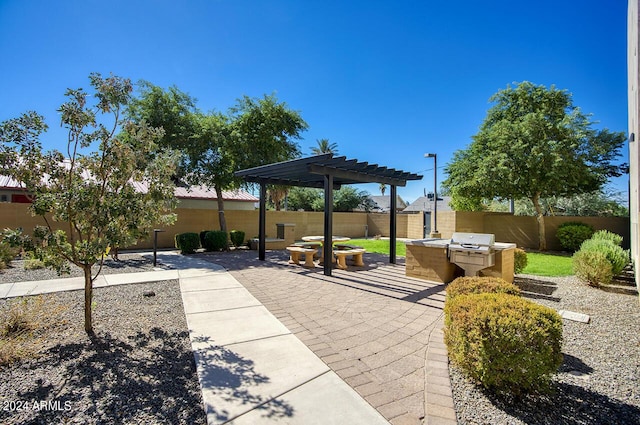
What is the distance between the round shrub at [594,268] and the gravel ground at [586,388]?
2161mm

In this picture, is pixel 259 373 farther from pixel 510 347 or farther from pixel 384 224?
pixel 384 224

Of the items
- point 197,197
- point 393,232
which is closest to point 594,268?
point 393,232

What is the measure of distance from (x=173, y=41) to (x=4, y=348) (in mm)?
8287

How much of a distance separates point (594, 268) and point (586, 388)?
5362 millimetres

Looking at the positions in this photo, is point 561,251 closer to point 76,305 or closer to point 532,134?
point 532,134

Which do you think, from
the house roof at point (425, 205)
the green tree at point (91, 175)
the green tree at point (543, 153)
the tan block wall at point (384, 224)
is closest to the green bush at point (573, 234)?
the green tree at point (543, 153)

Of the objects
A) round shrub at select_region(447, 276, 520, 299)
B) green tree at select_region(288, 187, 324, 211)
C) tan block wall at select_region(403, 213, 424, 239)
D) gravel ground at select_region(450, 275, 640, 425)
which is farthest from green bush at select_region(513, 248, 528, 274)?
green tree at select_region(288, 187, 324, 211)

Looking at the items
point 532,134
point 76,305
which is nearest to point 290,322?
point 76,305

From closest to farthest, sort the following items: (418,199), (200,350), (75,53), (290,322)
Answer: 1. (200,350)
2. (290,322)
3. (75,53)
4. (418,199)

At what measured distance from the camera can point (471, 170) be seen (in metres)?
16.9

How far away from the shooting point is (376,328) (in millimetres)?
4039

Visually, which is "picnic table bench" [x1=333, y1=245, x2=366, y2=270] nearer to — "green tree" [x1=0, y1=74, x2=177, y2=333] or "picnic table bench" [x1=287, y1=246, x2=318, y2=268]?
"picnic table bench" [x1=287, y1=246, x2=318, y2=268]

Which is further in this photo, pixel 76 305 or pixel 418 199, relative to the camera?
pixel 418 199

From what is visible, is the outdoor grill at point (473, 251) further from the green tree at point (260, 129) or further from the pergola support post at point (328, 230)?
the green tree at point (260, 129)
